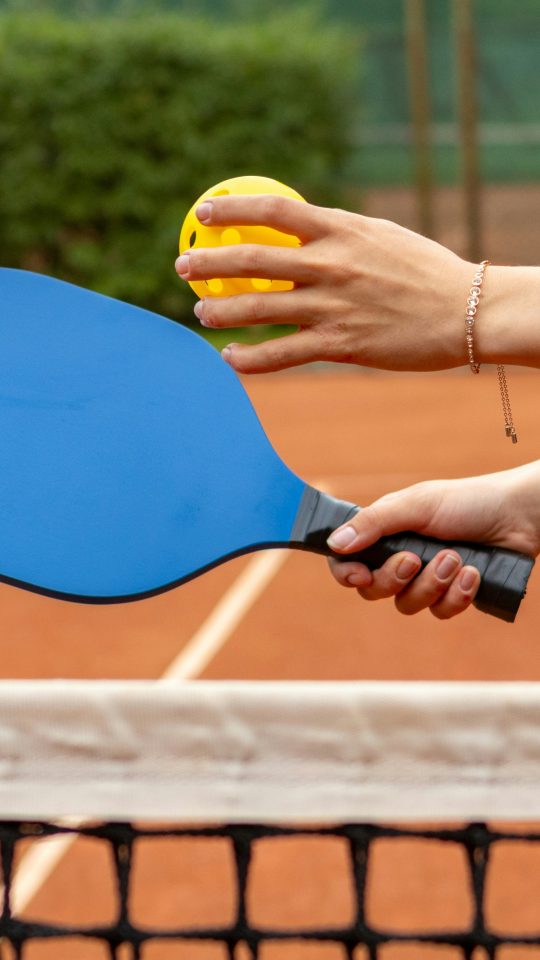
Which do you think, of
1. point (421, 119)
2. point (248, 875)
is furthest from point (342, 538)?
point (421, 119)

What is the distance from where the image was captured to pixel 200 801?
1.32 m

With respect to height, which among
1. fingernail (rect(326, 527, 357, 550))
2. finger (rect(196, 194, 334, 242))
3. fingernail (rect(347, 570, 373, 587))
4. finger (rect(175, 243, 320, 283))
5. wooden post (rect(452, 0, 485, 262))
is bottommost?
fingernail (rect(347, 570, 373, 587))

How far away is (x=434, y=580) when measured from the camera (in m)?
1.09

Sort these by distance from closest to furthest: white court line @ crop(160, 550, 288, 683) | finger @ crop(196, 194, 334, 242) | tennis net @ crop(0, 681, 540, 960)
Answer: finger @ crop(196, 194, 334, 242) → tennis net @ crop(0, 681, 540, 960) → white court line @ crop(160, 550, 288, 683)

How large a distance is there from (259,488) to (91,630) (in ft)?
16.0

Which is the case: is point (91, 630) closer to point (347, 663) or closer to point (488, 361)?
point (347, 663)

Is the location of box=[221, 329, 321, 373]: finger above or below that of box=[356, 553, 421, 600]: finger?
above

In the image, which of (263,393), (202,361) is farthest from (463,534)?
(263,393)

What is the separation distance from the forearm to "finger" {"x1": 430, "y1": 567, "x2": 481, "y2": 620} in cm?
18

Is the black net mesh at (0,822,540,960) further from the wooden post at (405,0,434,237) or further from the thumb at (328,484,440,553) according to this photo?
the wooden post at (405,0,434,237)

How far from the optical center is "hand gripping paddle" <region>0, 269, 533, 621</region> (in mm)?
1126

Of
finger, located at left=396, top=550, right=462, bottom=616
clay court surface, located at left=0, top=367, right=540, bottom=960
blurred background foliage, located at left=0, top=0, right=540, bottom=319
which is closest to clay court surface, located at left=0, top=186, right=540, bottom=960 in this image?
clay court surface, located at left=0, top=367, right=540, bottom=960

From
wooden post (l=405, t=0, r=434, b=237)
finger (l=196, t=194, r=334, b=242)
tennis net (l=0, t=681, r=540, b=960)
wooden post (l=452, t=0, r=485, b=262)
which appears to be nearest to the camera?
finger (l=196, t=194, r=334, b=242)

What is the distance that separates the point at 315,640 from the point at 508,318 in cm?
467
